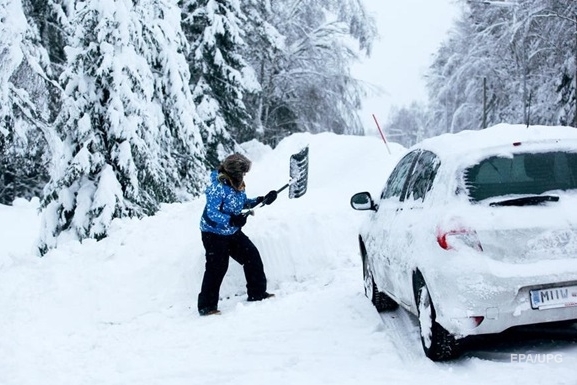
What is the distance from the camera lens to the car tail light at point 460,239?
170 inches

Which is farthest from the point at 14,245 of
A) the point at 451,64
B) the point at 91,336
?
the point at 451,64

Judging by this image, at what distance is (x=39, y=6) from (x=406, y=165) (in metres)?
11.6

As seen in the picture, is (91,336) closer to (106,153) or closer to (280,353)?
(280,353)

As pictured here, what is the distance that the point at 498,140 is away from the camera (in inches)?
190

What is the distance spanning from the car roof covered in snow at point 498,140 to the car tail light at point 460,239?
59cm

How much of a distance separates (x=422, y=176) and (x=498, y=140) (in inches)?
28.4

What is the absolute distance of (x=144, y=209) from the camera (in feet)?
43.5

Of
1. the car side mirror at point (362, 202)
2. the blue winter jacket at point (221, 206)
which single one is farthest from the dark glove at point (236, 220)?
the car side mirror at point (362, 202)

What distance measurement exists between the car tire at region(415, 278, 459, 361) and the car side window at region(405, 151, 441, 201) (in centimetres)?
74

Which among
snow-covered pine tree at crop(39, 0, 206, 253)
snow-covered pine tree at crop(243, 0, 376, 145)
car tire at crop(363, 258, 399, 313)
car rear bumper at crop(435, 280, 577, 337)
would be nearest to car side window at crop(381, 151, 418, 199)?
car tire at crop(363, 258, 399, 313)

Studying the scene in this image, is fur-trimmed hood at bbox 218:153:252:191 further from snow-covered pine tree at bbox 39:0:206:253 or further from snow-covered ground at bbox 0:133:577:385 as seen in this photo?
snow-covered pine tree at bbox 39:0:206:253

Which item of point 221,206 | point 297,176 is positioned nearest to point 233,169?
point 221,206

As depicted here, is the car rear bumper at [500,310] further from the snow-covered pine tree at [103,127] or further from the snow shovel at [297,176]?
the snow-covered pine tree at [103,127]

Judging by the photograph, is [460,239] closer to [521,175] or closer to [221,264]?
[521,175]
